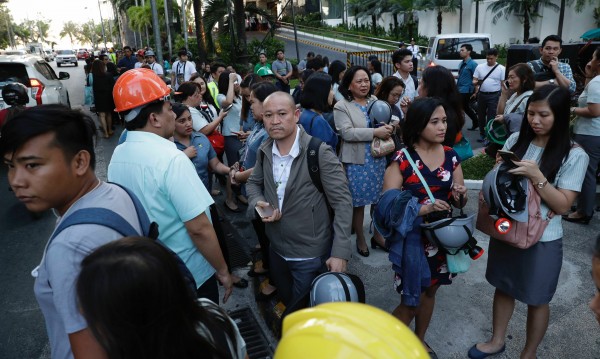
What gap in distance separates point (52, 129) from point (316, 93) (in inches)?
97.4

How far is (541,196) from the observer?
247 centimetres

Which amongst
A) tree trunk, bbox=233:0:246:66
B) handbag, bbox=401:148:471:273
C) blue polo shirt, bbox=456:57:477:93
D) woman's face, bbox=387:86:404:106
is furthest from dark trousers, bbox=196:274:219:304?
tree trunk, bbox=233:0:246:66

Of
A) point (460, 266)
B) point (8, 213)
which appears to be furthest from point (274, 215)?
point (8, 213)

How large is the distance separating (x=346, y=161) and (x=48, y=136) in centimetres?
296

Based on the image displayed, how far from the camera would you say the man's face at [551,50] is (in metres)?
5.30

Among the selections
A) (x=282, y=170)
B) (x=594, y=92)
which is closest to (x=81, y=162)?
(x=282, y=170)

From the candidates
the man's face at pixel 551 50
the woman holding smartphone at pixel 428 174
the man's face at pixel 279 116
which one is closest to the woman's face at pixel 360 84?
the woman holding smartphone at pixel 428 174

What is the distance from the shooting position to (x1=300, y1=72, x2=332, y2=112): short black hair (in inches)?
147

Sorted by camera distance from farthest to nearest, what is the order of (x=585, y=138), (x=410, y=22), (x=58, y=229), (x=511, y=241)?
(x=410, y=22), (x=585, y=138), (x=511, y=241), (x=58, y=229)

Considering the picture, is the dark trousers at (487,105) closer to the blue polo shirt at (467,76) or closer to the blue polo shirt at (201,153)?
the blue polo shirt at (467,76)

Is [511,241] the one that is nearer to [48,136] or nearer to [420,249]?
[420,249]

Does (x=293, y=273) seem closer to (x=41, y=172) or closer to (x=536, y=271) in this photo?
(x=536, y=271)

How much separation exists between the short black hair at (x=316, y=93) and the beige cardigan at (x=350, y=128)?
0.36m

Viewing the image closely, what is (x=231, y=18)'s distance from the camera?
16531 mm
